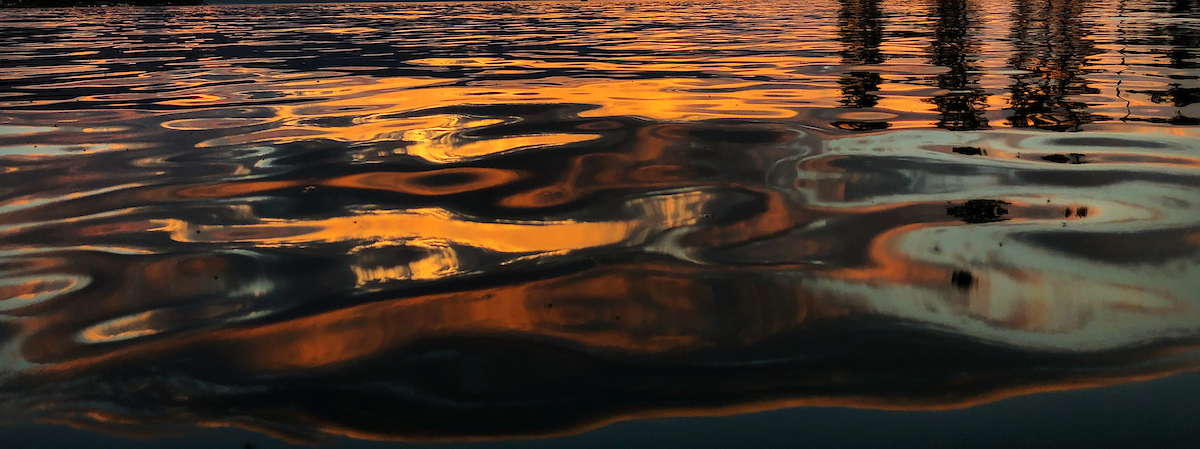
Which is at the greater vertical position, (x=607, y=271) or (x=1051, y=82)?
(x=1051, y=82)

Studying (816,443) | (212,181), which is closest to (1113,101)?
(816,443)

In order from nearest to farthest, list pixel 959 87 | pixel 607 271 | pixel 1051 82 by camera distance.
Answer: pixel 607 271, pixel 959 87, pixel 1051 82

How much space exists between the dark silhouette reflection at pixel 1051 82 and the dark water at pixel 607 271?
2.9 inches

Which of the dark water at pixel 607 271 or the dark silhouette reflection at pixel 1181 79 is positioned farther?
the dark silhouette reflection at pixel 1181 79

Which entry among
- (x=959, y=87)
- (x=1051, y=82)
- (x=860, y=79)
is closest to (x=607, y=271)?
(x=959, y=87)

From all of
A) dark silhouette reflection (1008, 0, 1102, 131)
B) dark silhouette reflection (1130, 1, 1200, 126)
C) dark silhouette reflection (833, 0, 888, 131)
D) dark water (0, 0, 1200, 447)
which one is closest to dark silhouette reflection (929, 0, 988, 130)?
dark water (0, 0, 1200, 447)

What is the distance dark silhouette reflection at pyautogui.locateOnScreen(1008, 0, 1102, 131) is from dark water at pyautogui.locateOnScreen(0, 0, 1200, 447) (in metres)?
0.07

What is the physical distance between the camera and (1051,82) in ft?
26.2

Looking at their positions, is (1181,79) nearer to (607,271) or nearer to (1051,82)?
(1051,82)

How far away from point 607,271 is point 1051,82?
695 cm

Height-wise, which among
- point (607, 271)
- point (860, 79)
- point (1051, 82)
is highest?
point (860, 79)

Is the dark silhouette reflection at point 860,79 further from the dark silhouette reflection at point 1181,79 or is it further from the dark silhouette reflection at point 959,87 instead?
the dark silhouette reflection at point 1181,79

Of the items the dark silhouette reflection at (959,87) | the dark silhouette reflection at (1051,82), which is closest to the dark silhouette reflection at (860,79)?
the dark silhouette reflection at (959,87)

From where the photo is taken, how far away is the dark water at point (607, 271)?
1941mm
